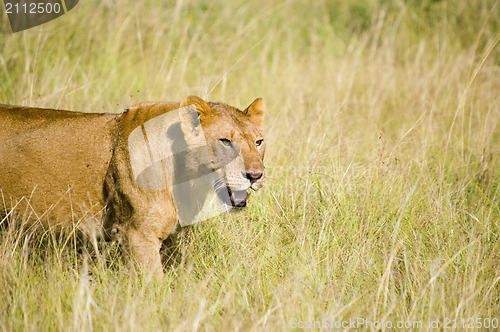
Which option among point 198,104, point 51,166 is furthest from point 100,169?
point 198,104

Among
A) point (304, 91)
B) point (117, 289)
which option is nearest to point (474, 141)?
point (304, 91)

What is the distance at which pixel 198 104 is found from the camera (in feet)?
12.8

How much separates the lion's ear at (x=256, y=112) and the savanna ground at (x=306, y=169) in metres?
0.76

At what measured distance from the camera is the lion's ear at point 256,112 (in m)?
4.23

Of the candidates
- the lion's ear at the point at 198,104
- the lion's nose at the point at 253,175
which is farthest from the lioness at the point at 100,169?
the lion's nose at the point at 253,175

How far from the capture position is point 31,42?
263 inches

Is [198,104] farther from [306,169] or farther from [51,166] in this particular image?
[306,169]

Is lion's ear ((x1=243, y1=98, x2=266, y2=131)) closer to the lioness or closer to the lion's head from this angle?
the lioness

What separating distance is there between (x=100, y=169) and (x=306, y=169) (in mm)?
1805

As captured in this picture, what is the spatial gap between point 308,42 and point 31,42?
4.61m

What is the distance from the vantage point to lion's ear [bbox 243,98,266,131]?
4.23m

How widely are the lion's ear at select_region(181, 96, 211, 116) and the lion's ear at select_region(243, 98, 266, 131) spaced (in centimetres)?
39

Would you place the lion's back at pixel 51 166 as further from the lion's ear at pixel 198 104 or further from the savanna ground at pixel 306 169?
the lion's ear at pixel 198 104

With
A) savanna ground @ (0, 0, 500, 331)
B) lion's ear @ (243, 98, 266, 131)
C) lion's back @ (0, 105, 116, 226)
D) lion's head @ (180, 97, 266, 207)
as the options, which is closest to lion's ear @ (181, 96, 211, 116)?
lion's head @ (180, 97, 266, 207)
